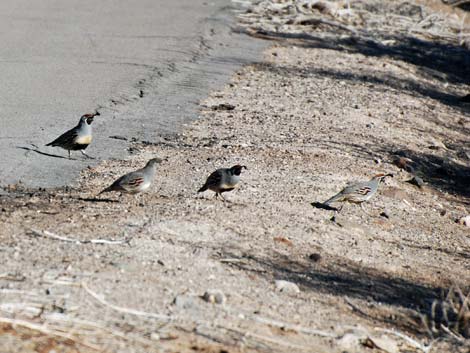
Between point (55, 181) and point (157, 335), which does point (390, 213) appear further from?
point (157, 335)

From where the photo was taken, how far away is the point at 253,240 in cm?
718

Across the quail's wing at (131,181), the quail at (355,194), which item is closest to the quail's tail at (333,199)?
the quail at (355,194)

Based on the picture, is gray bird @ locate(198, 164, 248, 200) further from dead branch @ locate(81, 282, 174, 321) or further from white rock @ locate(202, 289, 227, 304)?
dead branch @ locate(81, 282, 174, 321)

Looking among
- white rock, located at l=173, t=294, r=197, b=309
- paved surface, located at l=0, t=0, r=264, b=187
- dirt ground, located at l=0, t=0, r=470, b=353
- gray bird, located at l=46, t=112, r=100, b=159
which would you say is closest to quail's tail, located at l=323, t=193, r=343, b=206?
dirt ground, located at l=0, t=0, r=470, b=353

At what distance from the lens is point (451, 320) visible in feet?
21.6

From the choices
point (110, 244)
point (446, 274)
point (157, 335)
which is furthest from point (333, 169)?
point (157, 335)

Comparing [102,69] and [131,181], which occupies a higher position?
[131,181]

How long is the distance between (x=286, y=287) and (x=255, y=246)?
0.76 metres

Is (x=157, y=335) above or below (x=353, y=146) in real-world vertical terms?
above

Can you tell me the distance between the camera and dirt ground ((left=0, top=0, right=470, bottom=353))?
5598 millimetres

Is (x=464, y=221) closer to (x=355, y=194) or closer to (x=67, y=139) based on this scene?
(x=355, y=194)

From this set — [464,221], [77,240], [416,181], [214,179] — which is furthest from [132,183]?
[416,181]

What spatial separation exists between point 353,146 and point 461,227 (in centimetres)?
180

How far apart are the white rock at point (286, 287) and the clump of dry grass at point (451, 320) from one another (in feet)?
2.73
